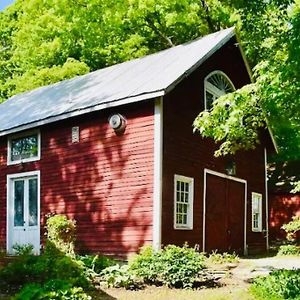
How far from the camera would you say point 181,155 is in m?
14.1

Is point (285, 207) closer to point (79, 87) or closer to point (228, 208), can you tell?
point (228, 208)

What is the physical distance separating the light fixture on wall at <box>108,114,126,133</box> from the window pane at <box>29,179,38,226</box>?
397cm

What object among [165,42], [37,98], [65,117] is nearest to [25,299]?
[65,117]

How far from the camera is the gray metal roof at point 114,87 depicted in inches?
529

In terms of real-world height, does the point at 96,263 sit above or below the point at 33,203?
below

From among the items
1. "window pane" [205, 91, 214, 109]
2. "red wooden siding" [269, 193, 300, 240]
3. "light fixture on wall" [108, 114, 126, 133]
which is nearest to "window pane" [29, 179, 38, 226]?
"light fixture on wall" [108, 114, 126, 133]

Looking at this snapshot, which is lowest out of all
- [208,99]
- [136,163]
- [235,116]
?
[136,163]

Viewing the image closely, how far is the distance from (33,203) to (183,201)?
5016 millimetres

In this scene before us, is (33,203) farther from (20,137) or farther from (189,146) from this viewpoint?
(189,146)

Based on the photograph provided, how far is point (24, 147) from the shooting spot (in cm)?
1688

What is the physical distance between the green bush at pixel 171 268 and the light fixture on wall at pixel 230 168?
21.0 ft

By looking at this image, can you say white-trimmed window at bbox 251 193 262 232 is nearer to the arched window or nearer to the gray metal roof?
the arched window

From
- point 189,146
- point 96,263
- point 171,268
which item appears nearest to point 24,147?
point 189,146

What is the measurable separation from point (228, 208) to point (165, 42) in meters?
13.9
